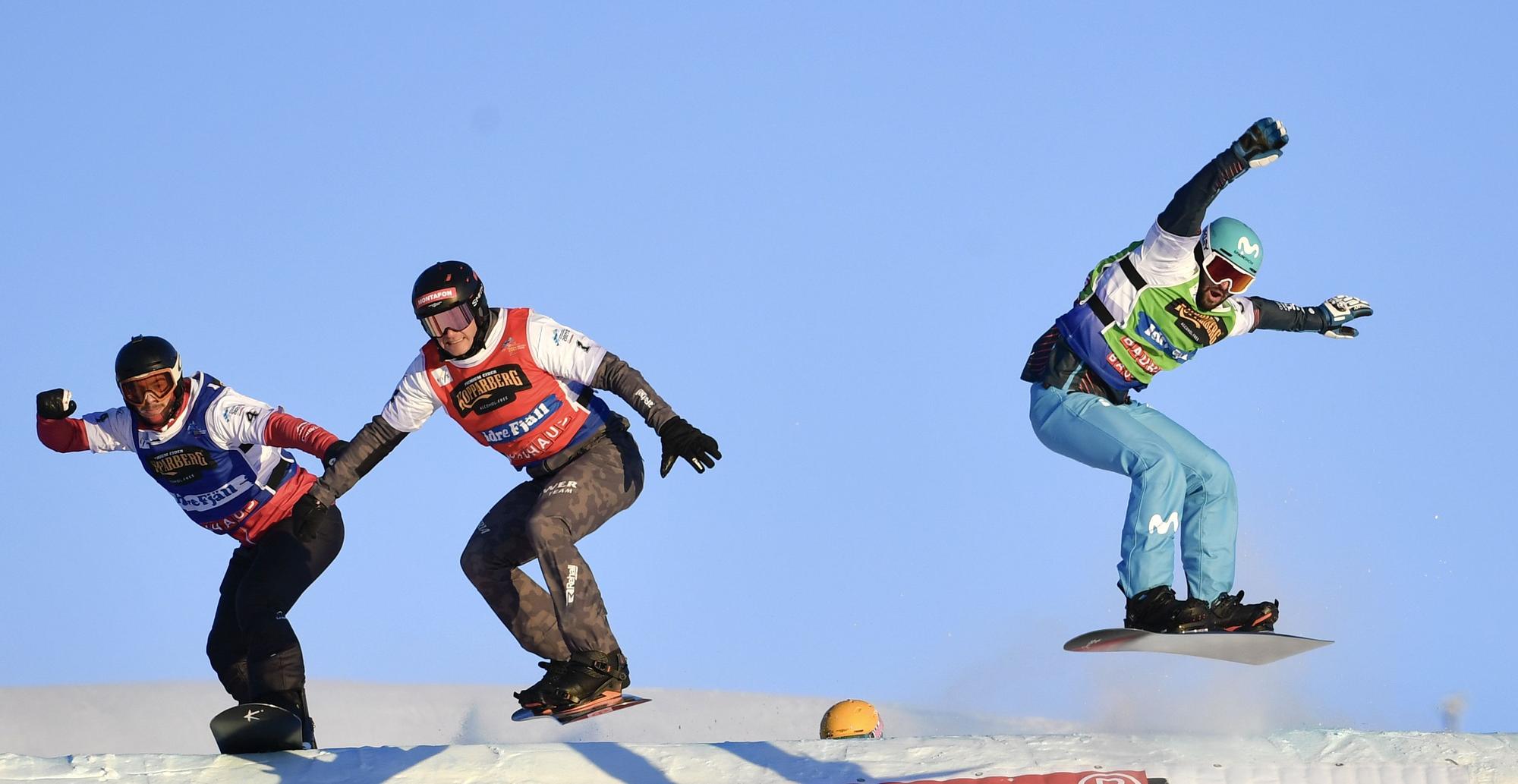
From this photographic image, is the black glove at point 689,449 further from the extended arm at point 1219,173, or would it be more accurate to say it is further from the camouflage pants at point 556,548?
the extended arm at point 1219,173

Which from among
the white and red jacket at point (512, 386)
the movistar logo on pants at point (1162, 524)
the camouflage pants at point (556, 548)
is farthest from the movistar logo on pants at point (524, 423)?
the movistar logo on pants at point (1162, 524)

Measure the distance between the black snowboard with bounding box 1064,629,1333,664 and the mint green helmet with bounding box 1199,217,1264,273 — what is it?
6.40 ft

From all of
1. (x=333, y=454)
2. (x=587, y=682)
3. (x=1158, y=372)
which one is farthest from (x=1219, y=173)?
(x=333, y=454)

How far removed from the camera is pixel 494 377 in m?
9.38

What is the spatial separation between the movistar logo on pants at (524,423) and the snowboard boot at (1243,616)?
12.3ft

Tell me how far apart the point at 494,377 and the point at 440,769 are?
2.04m

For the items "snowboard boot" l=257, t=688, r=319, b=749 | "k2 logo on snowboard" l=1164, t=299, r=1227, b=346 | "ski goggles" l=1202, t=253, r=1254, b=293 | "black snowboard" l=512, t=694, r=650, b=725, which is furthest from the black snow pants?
"ski goggles" l=1202, t=253, r=1254, b=293

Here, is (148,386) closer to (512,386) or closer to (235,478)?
(235,478)

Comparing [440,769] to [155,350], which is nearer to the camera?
[440,769]

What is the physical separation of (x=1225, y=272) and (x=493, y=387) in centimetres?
407

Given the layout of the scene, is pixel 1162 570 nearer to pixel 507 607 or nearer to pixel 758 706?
pixel 507 607

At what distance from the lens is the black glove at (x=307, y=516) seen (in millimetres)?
9445

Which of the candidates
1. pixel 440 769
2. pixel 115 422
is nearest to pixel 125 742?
pixel 115 422

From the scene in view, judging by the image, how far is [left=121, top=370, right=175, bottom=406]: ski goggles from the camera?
9.66 meters
